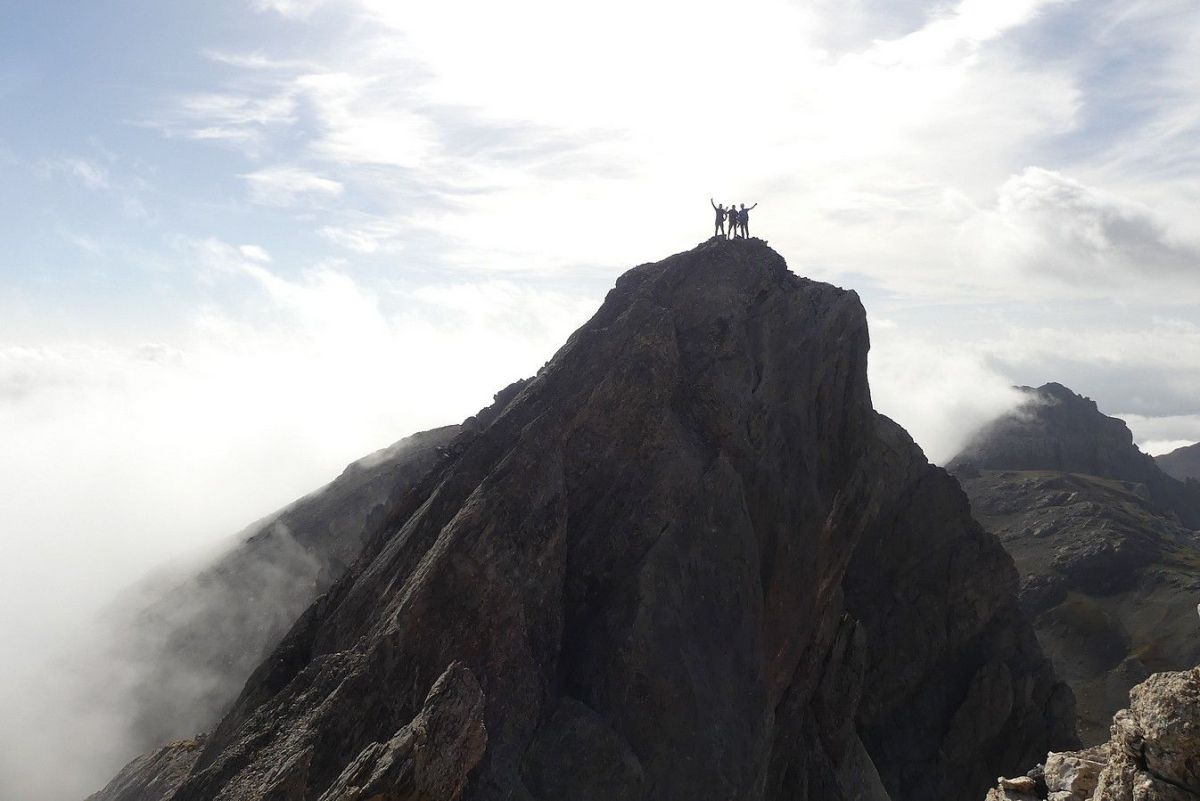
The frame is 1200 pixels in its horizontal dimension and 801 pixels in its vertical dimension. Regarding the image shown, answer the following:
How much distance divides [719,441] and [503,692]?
19160 mm

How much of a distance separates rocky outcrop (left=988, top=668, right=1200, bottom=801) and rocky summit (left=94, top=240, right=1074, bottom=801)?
750 inches

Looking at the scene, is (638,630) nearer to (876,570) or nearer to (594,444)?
(594,444)

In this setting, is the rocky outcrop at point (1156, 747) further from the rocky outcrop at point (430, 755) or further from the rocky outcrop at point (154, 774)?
the rocky outcrop at point (154, 774)

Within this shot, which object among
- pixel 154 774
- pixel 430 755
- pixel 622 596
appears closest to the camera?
pixel 430 755

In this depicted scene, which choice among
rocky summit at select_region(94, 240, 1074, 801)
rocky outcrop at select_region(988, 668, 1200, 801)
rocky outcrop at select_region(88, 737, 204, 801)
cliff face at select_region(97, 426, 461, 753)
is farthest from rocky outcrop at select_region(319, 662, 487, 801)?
cliff face at select_region(97, 426, 461, 753)

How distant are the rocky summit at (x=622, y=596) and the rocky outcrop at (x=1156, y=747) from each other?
62.5ft

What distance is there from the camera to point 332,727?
31.4m

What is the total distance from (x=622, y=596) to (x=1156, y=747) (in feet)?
82.5

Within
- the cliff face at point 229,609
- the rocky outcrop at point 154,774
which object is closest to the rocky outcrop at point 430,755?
the rocky outcrop at point 154,774

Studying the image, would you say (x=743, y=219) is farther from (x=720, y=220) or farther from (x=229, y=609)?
(x=229, y=609)

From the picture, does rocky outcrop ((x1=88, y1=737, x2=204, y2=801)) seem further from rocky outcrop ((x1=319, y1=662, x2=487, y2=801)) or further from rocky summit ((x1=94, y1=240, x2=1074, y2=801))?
rocky outcrop ((x1=319, y1=662, x2=487, y2=801))

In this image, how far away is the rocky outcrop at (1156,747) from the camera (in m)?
15.7

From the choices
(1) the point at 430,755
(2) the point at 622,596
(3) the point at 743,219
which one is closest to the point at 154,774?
(2) the point at 622,596

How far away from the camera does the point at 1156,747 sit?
53.1 ft
